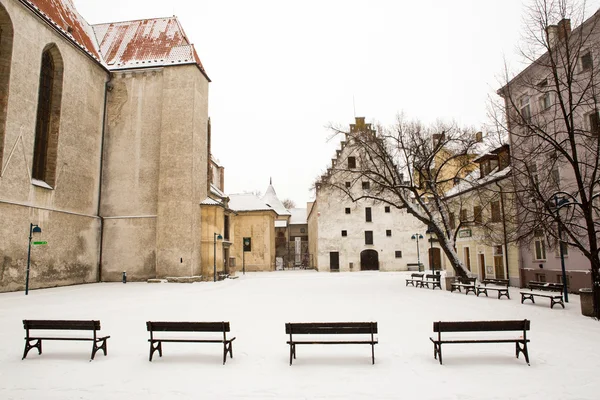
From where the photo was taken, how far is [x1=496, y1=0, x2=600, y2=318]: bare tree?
468 inches

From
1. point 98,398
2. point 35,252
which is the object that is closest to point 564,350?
point 98,398

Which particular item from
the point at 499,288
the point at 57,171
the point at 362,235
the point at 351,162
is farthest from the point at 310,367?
the point at 351,162

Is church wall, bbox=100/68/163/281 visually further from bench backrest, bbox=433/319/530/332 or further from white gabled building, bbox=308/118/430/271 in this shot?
bench backrest, bbox=433/319/530/332

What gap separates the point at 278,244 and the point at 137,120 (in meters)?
38.8

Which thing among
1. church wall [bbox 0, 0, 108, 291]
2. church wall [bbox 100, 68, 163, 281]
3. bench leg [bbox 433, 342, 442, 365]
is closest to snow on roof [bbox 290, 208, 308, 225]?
church wall [bbox 100, 68, 163, 281]

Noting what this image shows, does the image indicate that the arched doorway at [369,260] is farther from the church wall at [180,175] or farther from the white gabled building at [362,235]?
the church wall at [180,175]

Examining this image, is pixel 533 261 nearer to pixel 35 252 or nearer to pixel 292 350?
pixel 292 350

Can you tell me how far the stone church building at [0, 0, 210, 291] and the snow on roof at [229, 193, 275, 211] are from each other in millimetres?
19469

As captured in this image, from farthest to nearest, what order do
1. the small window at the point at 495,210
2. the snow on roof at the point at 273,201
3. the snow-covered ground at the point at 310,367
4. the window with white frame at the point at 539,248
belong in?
the snow on roof at the point at 273,201
the small window at the point at 495,210
the window with white frame at the point at 539,248
the snow-covered ground at the point at 310,367

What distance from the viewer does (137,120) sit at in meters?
29.7

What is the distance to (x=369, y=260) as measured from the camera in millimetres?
45906

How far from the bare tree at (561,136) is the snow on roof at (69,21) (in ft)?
83.1

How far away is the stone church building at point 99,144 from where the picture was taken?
820 inches

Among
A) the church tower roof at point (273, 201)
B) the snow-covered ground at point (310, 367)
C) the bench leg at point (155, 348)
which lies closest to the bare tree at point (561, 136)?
the snow-covered ground at point (310, 367)
